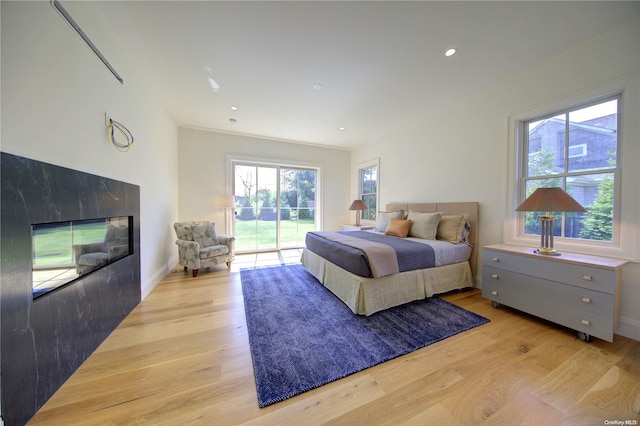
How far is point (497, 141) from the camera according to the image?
2.63 metres

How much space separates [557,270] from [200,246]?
14.4ft

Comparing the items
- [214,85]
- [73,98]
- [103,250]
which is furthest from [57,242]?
[214,85]

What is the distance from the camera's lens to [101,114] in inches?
68.2

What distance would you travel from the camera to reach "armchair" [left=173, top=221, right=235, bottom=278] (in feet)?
10.4

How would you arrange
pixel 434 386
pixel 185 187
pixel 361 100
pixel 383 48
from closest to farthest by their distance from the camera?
1. pixel 434 386
2. pixel 383 48
3. pixel 361 100
4. pixel 185 187

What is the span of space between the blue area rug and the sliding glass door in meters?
Result: 2.34

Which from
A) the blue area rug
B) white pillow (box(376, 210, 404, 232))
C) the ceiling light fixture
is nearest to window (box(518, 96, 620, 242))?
the blue area rug

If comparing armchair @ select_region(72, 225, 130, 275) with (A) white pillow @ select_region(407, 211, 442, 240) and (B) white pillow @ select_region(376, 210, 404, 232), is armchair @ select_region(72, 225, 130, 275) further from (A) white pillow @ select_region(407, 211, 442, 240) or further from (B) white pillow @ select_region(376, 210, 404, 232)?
(A) white pillow @ select_region(407, 211, 442, 240)

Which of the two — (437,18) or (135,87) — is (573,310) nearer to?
(437,18)

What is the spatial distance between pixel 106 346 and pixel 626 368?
147 inches

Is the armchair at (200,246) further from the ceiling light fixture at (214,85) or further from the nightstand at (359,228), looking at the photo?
the nightstand at (359,228)

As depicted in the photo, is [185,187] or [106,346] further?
[185,187]

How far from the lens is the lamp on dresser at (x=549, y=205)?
1.79m

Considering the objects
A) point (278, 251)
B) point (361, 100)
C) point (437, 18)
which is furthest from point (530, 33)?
point (278, 251)
